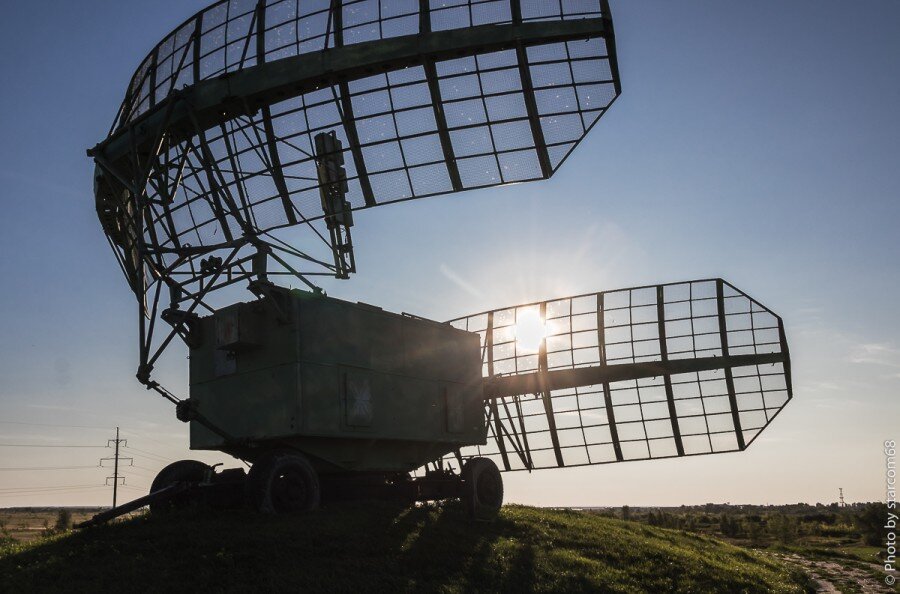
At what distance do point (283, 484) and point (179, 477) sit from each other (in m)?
3.69

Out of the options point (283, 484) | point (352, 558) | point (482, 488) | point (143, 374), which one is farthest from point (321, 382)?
point (482, 488)

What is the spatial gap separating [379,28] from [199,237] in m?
7.40

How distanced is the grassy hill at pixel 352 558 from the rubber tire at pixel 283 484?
0.40m

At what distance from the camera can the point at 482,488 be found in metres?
21.4

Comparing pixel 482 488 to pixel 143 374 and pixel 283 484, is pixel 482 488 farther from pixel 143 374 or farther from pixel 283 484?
pixel 143 374

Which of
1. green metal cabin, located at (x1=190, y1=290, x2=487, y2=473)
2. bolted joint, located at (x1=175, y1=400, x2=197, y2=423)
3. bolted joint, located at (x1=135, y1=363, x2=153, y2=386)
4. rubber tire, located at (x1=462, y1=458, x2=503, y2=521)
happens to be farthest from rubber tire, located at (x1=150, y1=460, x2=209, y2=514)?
Result: rubber tire, located at (x1=462, y1=458, x2=503, y2=521)

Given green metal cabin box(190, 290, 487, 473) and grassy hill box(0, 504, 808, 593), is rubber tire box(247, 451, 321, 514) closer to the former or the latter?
grassy hill box(0, 504, 808, 593)

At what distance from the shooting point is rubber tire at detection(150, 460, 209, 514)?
1680 cm

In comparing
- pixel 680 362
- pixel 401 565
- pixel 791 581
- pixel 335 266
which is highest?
pixel 335 266

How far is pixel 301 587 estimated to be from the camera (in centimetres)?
1154

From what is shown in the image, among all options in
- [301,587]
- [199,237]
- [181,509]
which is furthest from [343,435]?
[199,237]

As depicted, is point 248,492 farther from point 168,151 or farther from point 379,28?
point 379,28

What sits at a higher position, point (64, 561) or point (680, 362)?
point (680, 362)

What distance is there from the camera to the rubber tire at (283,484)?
1505 centimetres
